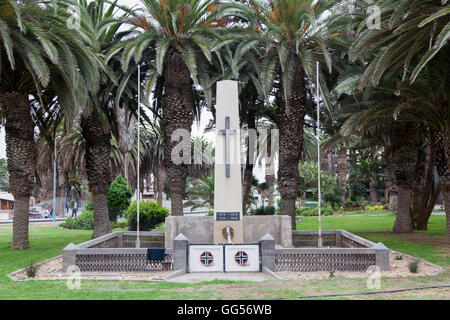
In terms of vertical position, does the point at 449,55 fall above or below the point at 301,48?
below

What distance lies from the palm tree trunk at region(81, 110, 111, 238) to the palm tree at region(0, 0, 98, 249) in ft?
9.52

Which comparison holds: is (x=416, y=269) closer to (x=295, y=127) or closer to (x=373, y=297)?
(x=373, y=297)

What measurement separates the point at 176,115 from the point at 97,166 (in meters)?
4.69

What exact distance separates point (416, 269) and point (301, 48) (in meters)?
11.3

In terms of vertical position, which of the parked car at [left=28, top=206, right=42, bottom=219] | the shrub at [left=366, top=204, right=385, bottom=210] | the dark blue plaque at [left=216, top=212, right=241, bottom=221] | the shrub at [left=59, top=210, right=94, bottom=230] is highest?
the dark blue plaque at [left=216, top=212, right=241, bottom=221]

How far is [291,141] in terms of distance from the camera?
69.2 ft

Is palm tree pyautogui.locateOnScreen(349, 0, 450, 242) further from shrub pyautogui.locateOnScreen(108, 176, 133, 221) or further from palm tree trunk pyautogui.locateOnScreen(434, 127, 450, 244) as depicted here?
shrub pyautogui.locateOnScreen(108, 176, 133, 221)

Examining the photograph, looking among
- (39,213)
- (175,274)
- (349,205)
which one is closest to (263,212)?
(175,274)

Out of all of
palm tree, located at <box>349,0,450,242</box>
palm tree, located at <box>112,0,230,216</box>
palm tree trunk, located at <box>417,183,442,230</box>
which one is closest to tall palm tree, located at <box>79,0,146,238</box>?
palm tree, located at <box>112,0,230,216</box>

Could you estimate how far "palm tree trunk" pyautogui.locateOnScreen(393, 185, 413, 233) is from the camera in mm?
22156

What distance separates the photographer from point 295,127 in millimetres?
21219
